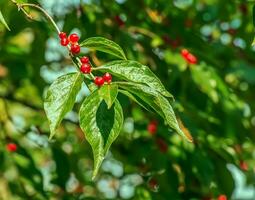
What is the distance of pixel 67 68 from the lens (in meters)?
3.80

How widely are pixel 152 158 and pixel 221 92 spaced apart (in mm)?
408

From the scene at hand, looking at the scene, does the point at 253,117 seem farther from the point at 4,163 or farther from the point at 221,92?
the point at 4,163

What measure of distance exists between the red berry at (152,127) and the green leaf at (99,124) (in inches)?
51.4

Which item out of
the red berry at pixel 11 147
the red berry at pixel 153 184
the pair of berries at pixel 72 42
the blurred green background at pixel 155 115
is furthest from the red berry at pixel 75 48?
the red berry at pixel 11 147

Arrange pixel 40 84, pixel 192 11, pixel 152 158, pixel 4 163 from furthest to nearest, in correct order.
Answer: pixel 192 11, pixel 40 84, pixel 4 163, pixel 152 158

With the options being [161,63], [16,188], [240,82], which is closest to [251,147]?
[240,82]

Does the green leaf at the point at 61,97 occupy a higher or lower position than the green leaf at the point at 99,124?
higher

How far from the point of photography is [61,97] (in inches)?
60.4

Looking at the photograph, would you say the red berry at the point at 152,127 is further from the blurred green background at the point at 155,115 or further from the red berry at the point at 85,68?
the red berry at the point at 85,68

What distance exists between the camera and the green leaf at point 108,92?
153 centimetres

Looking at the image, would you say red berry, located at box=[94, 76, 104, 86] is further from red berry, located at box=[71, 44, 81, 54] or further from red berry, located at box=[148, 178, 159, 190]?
red berry, located at box=[148, 178, 159, 190]

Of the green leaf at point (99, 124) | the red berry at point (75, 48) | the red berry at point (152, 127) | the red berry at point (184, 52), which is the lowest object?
the red berry at point (152, 127)

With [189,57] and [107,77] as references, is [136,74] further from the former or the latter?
[189,57]

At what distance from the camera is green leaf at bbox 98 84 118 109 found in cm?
153
